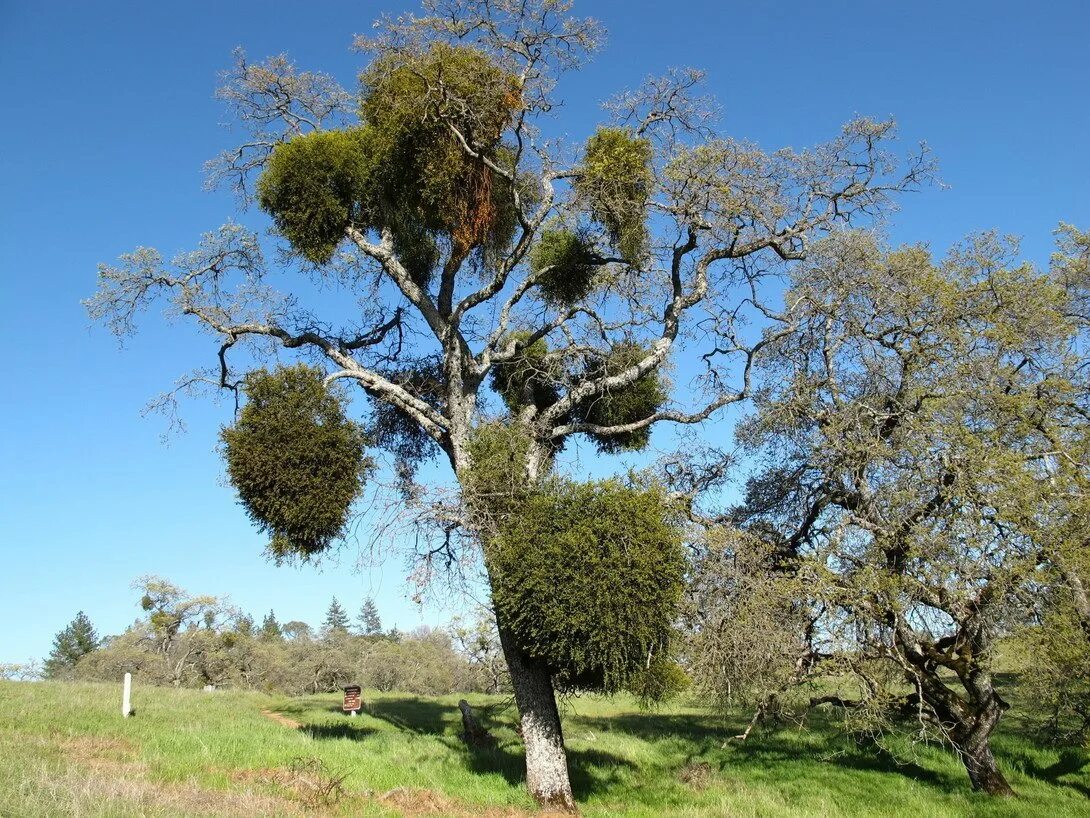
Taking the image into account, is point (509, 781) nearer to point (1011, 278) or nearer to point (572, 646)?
point (572, 646)

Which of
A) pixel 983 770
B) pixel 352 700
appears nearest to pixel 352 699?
pixel 352 700

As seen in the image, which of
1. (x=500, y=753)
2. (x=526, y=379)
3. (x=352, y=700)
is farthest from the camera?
(x=352, y=700)

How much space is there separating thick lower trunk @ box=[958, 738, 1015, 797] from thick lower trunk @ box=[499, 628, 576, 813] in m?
6.81

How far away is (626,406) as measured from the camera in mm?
17562

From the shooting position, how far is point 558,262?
1588 cm

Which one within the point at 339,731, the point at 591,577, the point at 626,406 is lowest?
the point at 339,731

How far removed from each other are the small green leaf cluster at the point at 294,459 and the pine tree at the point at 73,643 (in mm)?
93262

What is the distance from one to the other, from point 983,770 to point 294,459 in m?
12.9

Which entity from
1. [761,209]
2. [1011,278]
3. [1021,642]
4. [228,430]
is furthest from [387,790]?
[1011,278]

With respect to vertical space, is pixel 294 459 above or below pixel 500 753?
above

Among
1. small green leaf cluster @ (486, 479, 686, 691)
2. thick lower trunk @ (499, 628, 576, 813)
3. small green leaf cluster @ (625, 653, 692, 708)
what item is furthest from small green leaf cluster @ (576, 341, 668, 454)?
thick lower trunk @ (499, 628, 576, 813)

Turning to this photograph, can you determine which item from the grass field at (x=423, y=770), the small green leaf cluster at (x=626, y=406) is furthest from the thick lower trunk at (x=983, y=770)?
the small green leaf cluster at (x=626, y=406)

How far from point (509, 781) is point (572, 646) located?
3.48 meters

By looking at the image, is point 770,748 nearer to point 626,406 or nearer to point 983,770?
point 983,770
